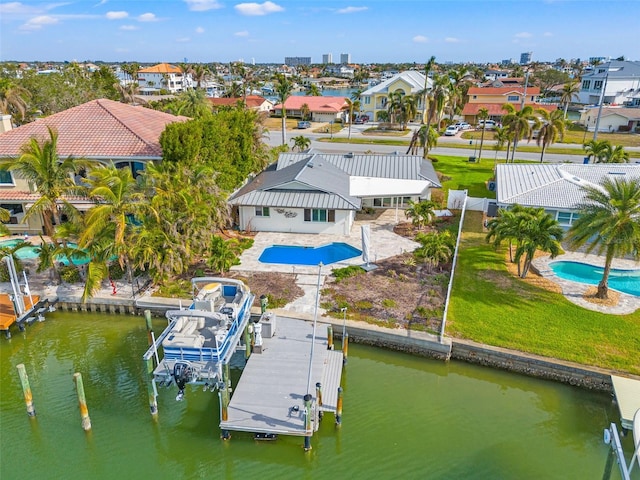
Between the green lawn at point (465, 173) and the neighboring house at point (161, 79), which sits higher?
the neighboring house at point (161, 79)

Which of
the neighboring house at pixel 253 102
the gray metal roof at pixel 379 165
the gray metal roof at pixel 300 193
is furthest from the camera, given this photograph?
the neighboring house at pixel 253 102

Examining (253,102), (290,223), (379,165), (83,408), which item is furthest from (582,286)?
(253,102)

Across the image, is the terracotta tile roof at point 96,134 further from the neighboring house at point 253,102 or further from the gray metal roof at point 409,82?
the gray metal roof at point 409,82

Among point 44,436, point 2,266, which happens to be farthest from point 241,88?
point 44,436

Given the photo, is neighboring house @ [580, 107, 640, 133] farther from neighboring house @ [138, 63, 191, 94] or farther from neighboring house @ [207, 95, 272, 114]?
neighboring house @ [138, 63, 191, 94]

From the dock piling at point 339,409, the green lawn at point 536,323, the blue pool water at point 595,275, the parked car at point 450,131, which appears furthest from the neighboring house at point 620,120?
the dock piling at point 339,409
